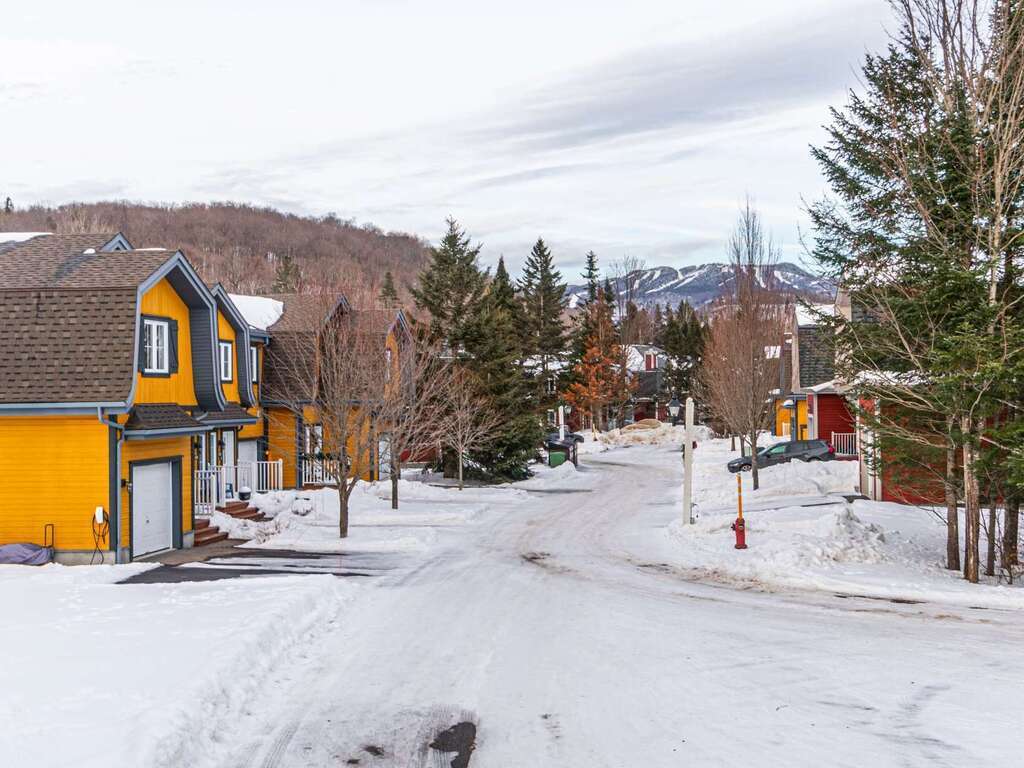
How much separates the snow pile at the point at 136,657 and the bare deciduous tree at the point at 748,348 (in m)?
22.7

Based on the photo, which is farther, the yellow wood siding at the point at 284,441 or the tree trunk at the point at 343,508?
the yellow wood siding at the point at 284,441

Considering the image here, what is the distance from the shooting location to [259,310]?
3194 centimetres

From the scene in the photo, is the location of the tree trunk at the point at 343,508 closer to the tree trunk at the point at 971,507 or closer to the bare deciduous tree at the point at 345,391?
the bare deciduous tree at the point at 345,391

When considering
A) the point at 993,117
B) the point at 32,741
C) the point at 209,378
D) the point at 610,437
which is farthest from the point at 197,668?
the point at 610,437

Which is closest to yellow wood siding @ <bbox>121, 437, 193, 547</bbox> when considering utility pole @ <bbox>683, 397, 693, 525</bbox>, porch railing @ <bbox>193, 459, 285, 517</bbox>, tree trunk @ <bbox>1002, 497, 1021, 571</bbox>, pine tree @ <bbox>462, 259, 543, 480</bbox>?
porch railing @ <bbox>193, 459, 285, 517</bbox>

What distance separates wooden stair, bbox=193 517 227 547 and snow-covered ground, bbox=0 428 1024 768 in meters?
1.39

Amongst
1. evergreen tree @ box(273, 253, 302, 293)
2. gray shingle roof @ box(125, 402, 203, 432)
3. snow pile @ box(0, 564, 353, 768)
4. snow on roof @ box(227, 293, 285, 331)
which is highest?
evergreen tree @ box(273, 253, 302, 293)

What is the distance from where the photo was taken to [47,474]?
56.6 ft

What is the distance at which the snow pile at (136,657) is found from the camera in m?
7.19

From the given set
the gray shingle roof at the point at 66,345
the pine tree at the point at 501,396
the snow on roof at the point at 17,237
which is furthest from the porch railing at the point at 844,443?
the snow on roof at the point at 17,237

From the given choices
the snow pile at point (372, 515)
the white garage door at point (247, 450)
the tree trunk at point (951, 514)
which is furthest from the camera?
the white garage door at point (247, 450)

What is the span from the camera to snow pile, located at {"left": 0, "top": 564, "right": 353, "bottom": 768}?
719 cm

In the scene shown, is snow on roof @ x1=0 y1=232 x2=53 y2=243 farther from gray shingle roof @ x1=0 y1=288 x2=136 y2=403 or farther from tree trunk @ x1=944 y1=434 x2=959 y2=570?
tree trunk @ x1=944 y1=434 x2=959 y2=570

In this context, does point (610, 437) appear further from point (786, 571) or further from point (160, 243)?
point (160, 243)
